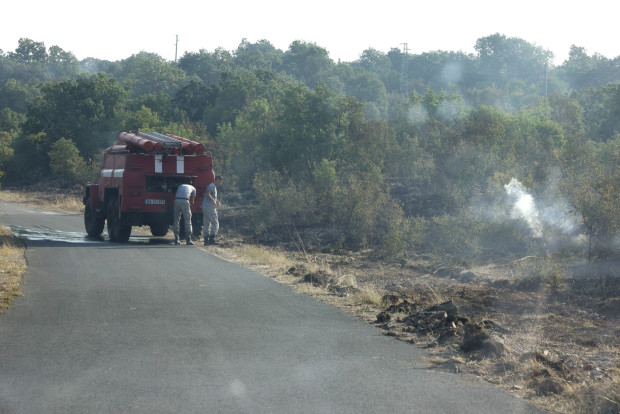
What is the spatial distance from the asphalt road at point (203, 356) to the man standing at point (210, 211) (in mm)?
7017

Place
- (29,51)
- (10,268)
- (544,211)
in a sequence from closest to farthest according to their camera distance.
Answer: (10,268), (544,211), (29,51)

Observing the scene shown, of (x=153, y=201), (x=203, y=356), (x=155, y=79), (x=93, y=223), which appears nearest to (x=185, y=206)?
(x=153, y=201)

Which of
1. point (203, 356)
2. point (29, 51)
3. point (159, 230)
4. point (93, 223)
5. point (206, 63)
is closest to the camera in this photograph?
point (203, 356)

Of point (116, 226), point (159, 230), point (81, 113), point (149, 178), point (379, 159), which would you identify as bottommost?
point (159, 230)

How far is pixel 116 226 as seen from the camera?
2045cm

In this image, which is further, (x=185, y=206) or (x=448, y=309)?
(x=185, y=206)

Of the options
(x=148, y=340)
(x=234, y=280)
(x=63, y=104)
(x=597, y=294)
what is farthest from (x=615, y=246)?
(x=63, y=104)

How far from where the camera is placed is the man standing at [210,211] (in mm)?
19812

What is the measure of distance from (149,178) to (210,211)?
6.36 feet

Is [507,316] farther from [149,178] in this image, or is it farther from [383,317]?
[149,178]

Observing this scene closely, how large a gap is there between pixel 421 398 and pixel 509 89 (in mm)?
108197

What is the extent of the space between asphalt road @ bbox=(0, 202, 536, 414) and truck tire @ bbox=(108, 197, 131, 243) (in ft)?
24.3

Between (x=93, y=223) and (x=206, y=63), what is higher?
(x=206, y=63)

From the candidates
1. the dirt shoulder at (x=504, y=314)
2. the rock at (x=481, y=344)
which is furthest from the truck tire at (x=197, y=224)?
the rock at (x=481, y=344)
